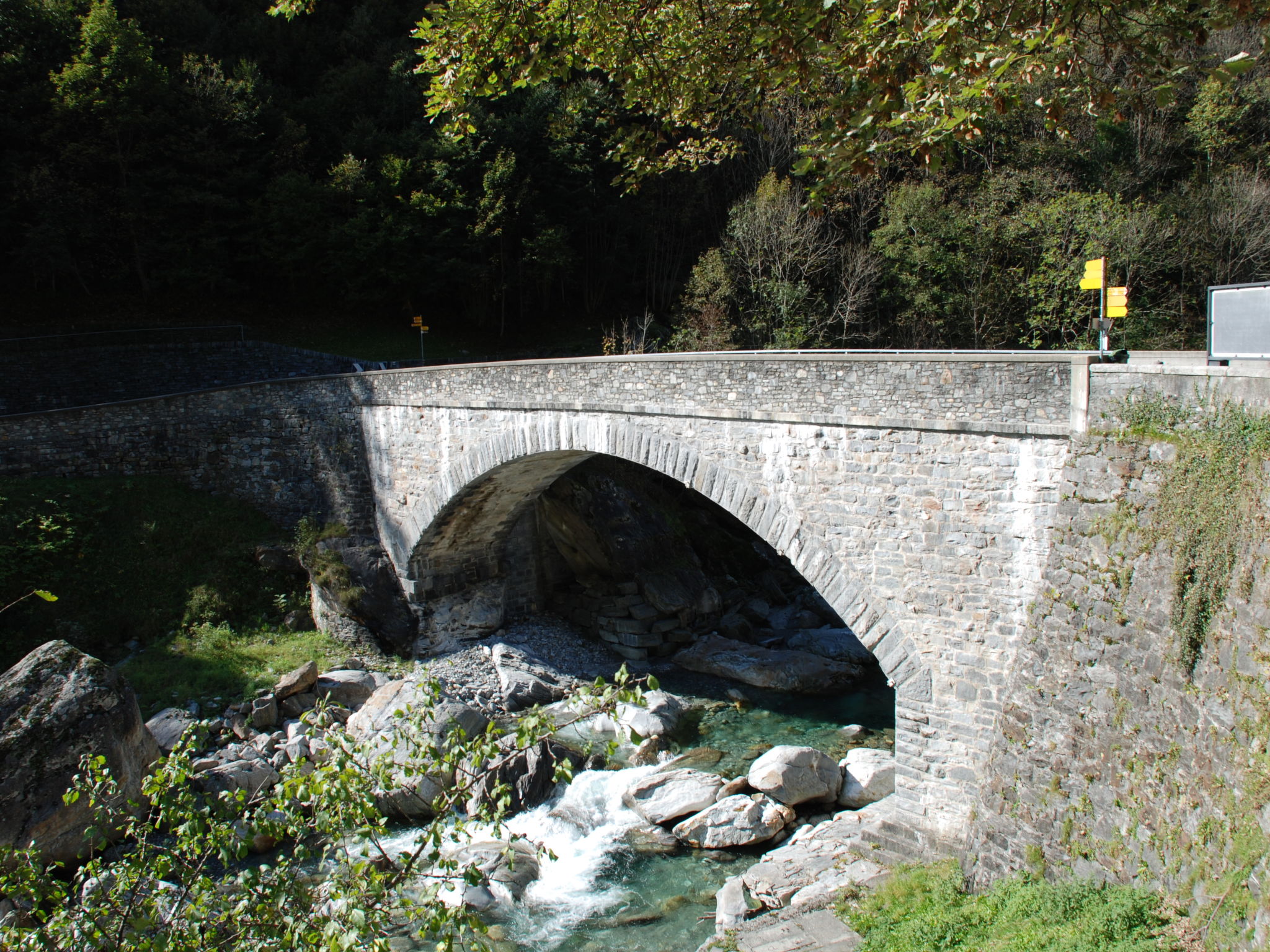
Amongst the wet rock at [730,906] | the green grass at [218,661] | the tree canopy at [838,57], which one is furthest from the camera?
the green grass at [218,661]

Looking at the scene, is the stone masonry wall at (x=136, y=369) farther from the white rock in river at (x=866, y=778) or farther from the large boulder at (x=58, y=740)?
the white rock in river at (x=866, y=778)

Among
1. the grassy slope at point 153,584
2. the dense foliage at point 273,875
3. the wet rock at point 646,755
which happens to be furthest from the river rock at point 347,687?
the dense foliage at point 273,875

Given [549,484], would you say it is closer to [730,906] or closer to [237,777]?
[237,777]

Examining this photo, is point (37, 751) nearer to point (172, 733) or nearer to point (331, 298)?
point (172, 733)

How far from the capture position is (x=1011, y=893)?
7.35 m

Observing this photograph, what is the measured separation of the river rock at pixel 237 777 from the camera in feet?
38.4

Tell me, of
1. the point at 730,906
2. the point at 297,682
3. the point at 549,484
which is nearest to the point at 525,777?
the point at 730,906

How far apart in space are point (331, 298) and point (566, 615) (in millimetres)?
16661

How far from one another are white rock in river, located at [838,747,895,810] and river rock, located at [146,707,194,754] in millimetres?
9149

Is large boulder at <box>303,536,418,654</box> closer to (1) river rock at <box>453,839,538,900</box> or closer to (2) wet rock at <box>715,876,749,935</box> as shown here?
(1) river rock at <box>453,839,538,900</box>

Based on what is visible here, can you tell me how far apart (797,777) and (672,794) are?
1.64 m

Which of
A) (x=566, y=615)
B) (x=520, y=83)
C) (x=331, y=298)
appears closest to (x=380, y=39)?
(x=331, y=298)

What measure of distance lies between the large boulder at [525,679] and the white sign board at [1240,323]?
11175mm

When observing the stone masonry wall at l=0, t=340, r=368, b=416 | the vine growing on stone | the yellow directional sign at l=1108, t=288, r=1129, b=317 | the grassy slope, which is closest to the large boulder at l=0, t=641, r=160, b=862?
the grassy slope
